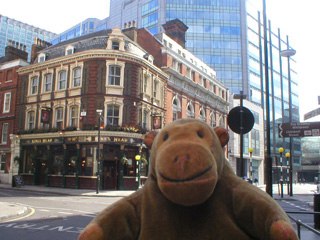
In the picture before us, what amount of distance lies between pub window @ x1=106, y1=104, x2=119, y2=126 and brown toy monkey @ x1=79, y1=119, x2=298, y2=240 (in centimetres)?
2183

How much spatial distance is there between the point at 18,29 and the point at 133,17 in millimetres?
83578

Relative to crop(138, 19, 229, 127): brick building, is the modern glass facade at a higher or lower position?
higher

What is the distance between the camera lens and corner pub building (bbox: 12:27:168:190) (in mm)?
23266

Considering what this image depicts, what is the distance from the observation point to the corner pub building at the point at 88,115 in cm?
2327

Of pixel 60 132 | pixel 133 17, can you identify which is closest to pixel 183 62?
pixel 60 132

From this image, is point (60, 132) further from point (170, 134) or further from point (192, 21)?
point (192, 21)

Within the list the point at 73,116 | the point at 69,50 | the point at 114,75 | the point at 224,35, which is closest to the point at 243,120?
the point at 114,75

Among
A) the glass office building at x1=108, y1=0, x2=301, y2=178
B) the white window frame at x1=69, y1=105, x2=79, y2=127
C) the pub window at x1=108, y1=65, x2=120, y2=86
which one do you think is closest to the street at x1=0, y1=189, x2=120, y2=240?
the white window frame at x1=69, y1=105, x2=79, y2=127

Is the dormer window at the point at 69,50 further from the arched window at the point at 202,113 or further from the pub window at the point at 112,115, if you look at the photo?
the arched window at the point at 202,113

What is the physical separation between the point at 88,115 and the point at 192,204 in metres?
22.6

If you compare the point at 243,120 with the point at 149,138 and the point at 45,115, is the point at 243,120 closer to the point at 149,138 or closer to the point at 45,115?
the point at 149,138

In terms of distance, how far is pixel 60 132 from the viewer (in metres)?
24.2

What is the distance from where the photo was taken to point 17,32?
12825 centimetres

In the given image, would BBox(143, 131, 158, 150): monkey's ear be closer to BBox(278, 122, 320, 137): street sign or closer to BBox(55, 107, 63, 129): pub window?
BBox(278, 122, 320, 137): street sign
